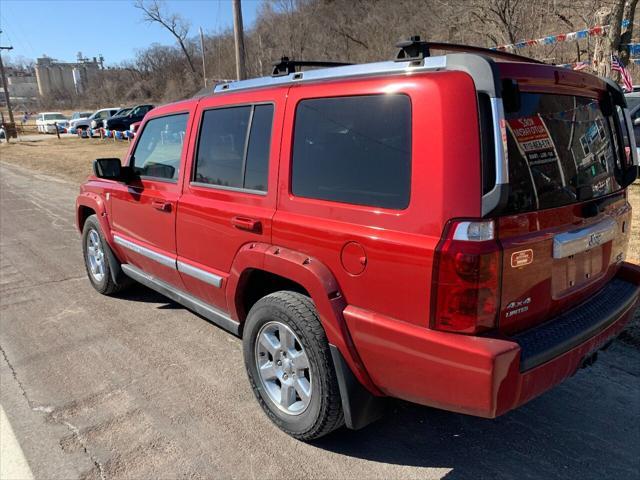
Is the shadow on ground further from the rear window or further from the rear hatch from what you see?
the rear window

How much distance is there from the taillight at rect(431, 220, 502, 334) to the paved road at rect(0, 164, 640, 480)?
0.98 m

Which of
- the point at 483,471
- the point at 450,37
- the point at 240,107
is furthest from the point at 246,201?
the point at 450,37

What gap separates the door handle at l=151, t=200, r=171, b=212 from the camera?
381 cm

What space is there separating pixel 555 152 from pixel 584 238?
460 millimetres

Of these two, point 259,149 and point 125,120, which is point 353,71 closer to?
point 259,149

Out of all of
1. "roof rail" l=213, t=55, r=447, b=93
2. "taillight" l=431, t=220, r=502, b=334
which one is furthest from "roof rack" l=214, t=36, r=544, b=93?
"taillight" l=431, t=220, r=502, b=334

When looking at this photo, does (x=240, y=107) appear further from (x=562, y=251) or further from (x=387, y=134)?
(x=562, y=251)

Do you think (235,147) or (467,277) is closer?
(467,277)

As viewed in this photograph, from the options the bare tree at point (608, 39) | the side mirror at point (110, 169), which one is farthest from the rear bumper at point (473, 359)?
the bare tree at point (608, 39)

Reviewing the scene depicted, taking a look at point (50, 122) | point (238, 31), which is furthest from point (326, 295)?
point (50, 122)

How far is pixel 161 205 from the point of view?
388cm

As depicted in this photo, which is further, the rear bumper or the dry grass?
the dry grass

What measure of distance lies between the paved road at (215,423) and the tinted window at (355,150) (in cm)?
140

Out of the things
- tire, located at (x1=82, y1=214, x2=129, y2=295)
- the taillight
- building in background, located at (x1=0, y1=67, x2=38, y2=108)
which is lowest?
tire, located at (x1=82, y1=214, x2=129, y2=295)
